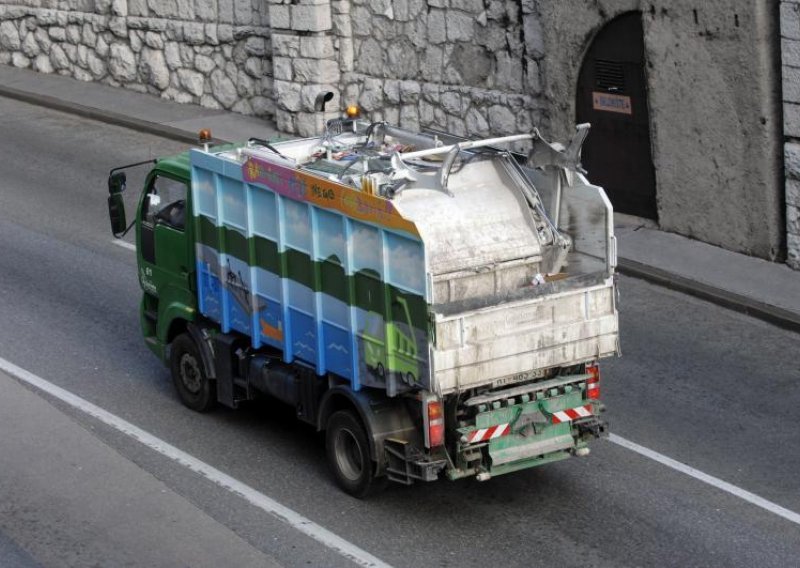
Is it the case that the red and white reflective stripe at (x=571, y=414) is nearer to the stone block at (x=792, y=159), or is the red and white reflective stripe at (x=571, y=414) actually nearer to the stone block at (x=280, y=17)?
the stone block at (x=792, y=159)

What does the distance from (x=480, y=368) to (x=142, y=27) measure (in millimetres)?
16725

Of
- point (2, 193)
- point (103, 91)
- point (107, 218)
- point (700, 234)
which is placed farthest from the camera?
point (103, 91)

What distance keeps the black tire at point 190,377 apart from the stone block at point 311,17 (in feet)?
32.3

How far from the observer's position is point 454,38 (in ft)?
65.5

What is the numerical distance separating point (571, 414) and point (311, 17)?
12367 millimetres

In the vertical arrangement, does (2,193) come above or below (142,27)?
below

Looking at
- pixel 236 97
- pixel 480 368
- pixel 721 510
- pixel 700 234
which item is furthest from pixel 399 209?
pixel 236 97

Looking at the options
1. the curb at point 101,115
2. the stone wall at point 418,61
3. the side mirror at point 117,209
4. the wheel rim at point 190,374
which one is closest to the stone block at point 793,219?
the stone wall at point 418,61

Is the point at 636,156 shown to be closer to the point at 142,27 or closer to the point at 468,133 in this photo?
the point at 468,133

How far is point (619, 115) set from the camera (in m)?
17.8

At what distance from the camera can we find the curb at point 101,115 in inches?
899

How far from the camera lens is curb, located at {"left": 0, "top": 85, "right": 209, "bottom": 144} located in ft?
74.9

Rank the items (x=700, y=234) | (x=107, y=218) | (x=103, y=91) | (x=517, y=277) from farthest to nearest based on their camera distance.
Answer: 1. (x=103, y=91)
2. (x=107, y=218)
3. (x=700, y=234)
4. (x=517, y=277)

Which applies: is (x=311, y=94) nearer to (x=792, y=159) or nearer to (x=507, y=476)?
(x=792, y=159)
